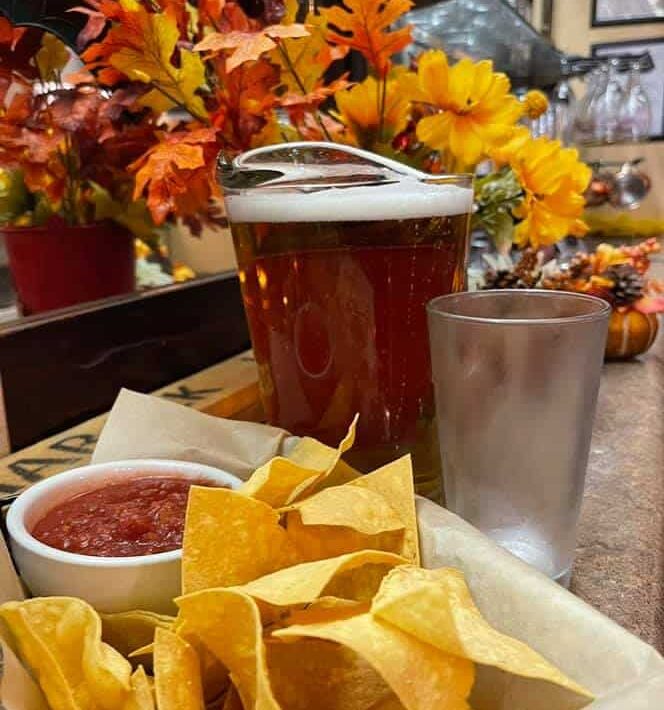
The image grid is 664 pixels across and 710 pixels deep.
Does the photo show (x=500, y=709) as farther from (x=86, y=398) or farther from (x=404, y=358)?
(x=86, y=398)

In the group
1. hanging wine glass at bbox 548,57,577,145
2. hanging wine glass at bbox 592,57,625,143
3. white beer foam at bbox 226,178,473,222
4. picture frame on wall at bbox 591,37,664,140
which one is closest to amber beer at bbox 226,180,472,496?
white beer foam at bbox 226,178,473,222

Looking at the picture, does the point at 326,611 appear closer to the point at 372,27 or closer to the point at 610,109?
the point at 372,27

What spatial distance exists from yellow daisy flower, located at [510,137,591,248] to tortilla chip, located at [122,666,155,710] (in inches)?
26.7

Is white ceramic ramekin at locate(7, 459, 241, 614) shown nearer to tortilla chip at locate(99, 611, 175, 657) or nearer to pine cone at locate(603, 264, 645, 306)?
tortilla chip at locate(99, 611, 175, 657)

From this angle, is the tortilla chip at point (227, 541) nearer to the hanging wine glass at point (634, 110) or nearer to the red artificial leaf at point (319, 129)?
the red artificial leaf at point (319, 129)

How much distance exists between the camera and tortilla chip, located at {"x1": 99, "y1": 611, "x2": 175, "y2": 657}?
0.47 metres

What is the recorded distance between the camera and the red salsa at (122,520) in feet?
1.79

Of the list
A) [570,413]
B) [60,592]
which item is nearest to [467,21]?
[570,413]

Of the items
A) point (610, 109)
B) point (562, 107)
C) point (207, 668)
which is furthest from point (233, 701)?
point (610, 109)

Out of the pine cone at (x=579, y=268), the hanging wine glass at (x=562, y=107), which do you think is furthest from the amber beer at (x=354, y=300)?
the hanging wine glass at (x=562, y=107)

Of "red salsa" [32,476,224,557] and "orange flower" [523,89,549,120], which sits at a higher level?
"orange flower" [523,89,549,120]

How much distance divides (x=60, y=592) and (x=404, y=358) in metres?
0.34

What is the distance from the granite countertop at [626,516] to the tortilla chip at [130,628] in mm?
297

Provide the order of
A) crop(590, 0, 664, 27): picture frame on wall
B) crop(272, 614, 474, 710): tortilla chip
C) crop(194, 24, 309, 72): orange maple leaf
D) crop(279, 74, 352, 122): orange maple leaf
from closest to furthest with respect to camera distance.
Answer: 1. crop(272, 614, 474, 710): tortilla chip
2. crop(194, 24, 309, 72): orange maple leaf
3. crop(279, 74, 352, 122): orange maple leaf
4. crop(590, 0, 664, 27): picture frame on wall
